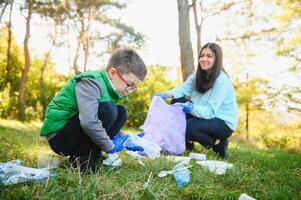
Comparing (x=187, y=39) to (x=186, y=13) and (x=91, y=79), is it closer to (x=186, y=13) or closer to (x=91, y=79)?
(x=186, y=13)

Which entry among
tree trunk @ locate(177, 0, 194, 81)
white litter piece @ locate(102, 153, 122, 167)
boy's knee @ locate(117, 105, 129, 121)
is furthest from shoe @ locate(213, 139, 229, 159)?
tree trunk @ locate(177, 0, 194, 81)

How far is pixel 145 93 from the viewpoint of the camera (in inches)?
464

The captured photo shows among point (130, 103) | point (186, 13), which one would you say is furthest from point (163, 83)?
point (186, 13)

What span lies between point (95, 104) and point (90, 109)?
53 millimetres

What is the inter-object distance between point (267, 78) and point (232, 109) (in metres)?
6.67

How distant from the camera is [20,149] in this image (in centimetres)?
307

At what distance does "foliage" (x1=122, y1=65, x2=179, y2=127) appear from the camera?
37.7 ft

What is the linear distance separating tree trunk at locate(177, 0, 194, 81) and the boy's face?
4424mm

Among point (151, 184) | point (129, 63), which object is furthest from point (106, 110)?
point (151, 184)

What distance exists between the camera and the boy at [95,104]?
7.35 feet

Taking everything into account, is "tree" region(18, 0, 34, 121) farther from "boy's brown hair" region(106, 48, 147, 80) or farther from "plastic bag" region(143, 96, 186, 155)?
"boy's brown hair" region(106, 48, 147, 80)

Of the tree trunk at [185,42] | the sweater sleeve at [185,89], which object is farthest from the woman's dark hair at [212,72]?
the tree trunk at [185,42]

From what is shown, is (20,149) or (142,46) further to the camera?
(142,46)

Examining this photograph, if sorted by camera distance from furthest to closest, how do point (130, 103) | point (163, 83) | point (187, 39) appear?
point (163, 83) → point (130, 103) → point (187, 39)
